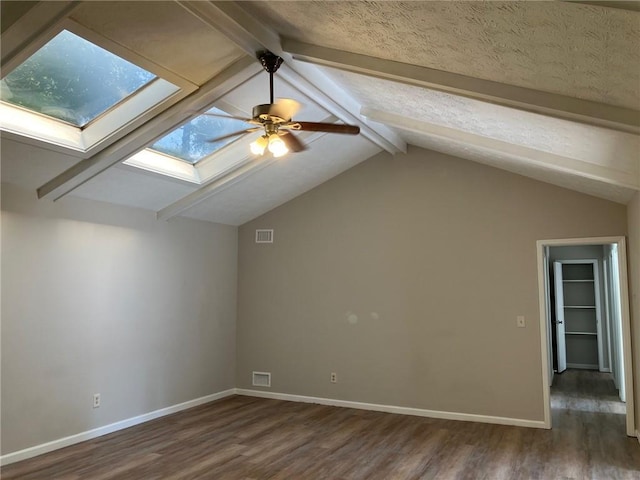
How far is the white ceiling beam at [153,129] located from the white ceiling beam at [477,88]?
0.53m

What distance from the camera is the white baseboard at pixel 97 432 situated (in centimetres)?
397

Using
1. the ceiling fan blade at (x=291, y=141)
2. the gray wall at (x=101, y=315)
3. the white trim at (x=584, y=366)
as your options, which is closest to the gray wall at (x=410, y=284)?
the gray wall at (x=101, y=315)

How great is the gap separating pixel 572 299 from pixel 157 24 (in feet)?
29.6

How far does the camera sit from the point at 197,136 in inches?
185

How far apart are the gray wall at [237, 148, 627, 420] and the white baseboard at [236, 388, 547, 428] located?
67 mm

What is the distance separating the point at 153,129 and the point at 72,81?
674mm

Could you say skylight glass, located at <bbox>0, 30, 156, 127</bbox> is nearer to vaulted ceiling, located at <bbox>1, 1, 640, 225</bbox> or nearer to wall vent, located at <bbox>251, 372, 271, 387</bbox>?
vaulted ceiling, located at <bbox>1, 1, 640, 225</bbox>

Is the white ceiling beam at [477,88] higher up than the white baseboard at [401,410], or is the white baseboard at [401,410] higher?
the white ceiling beam at [477,88]

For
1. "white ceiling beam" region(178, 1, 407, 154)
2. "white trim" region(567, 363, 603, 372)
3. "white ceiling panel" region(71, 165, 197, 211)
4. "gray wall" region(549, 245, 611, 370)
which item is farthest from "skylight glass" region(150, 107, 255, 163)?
"white trim" region(567, 363, 603, 372)

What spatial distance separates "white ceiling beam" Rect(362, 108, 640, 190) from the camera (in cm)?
361

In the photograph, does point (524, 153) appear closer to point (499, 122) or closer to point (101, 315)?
point (499, 122)

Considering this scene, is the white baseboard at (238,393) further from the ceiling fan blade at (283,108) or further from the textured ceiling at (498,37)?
the textured ceiling at (498,37)

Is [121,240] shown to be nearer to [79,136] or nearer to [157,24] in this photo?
[79,136]

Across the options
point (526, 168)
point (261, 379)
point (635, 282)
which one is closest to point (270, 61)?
point (526, 168)
